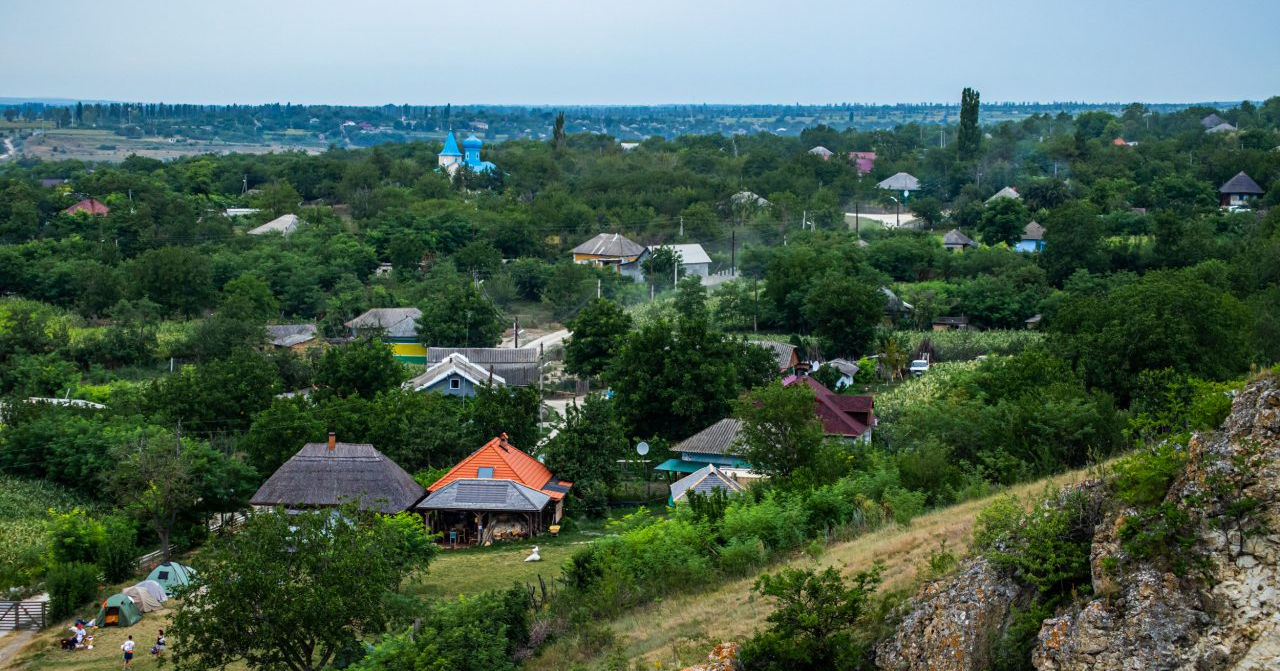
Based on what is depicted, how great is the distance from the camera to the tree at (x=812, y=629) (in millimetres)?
10969

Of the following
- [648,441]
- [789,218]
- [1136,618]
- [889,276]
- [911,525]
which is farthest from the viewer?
[789,218]

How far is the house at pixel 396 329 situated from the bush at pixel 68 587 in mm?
19278

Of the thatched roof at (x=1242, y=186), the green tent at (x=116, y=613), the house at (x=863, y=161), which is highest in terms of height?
the house at (x=863, y=161)

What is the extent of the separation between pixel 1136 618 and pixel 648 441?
772 inches

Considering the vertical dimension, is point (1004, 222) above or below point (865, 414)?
above

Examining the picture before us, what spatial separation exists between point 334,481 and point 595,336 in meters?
12.0

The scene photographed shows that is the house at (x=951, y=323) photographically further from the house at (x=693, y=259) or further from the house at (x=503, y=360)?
the house at (x=503, y=360)

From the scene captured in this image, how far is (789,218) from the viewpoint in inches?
2413

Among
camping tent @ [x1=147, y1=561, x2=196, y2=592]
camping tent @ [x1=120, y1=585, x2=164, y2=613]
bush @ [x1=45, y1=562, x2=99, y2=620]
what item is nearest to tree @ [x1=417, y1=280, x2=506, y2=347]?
camping tent @ [x1=147, y1=561, x2=196, y2=592]

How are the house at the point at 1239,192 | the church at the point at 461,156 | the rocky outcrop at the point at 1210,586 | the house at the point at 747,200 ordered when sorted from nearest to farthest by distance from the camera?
1. the rocky outcrop at the point at 1210,586
2. the house at the point at 1239,192
3. the house at the point at 747,200
4. the church at the point at 461,156

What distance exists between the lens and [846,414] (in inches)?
1126

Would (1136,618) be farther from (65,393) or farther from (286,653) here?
(65,393)

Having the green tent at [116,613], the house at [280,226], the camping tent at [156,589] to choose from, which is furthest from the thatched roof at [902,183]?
the green tent at [116,613]

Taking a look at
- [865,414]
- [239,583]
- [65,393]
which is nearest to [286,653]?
[239,583]
